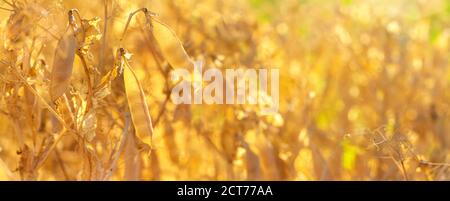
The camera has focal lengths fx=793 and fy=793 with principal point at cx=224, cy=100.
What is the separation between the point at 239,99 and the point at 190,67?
0.99ft

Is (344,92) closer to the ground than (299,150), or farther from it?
farther from it

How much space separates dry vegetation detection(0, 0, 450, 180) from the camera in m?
1.22

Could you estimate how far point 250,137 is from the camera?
1.68 m

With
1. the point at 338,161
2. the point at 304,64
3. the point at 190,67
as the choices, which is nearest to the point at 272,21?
the point at 304,64

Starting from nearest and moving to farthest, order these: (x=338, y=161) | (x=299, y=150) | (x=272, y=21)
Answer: (x=299, y=150)
(x=338, y=161)
(x=272, y=21)

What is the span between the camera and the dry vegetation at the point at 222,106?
1224 millimetres

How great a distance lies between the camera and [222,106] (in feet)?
5.63

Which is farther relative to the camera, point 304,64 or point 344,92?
point 304,64

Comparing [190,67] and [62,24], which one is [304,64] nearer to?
[190,67]
